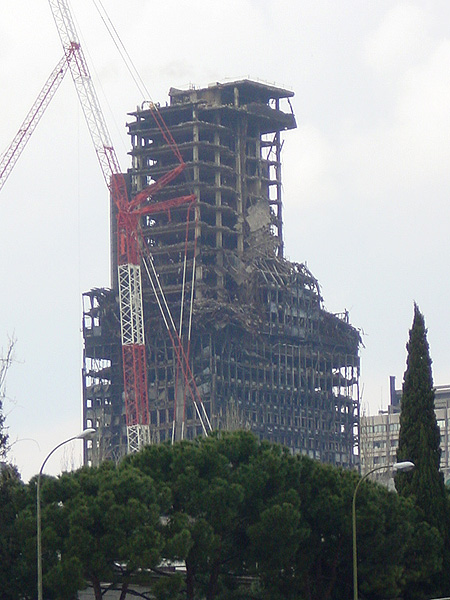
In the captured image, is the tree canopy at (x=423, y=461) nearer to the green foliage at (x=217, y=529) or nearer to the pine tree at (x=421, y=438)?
the pine tree at (x=421, y=438)

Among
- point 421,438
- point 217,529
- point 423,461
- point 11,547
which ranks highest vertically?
point 421,438

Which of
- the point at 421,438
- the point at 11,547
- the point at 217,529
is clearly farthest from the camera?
the point at 421,438

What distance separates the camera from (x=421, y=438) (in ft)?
316

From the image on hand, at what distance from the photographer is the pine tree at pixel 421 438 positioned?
316 ft

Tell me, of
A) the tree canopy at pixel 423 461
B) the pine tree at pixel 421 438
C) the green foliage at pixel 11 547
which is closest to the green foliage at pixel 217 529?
the green foliage at pixel 11 547

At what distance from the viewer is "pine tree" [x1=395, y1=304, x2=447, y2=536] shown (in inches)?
3792

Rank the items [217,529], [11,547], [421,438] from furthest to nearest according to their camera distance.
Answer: [421,438], [217,529], [11,547]

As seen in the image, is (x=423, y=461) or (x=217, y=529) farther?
(x=423, y=461)

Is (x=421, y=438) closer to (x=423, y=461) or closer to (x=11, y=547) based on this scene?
(x=423, y=461)

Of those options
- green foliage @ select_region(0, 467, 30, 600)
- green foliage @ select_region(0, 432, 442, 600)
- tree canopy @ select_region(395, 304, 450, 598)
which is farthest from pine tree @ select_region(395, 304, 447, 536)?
green foliage @ select_region(0, 467, 30, 600)

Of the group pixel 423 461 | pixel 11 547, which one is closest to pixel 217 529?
pixel 11 547

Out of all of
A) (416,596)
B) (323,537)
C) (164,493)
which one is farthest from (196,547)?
(416,596)

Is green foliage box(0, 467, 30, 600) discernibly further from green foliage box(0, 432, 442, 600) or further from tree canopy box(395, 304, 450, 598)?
tree canopy box(395, 304, 450, 598)


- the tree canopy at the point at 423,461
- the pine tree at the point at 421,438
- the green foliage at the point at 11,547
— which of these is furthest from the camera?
the pine tree at the point at 421,438
